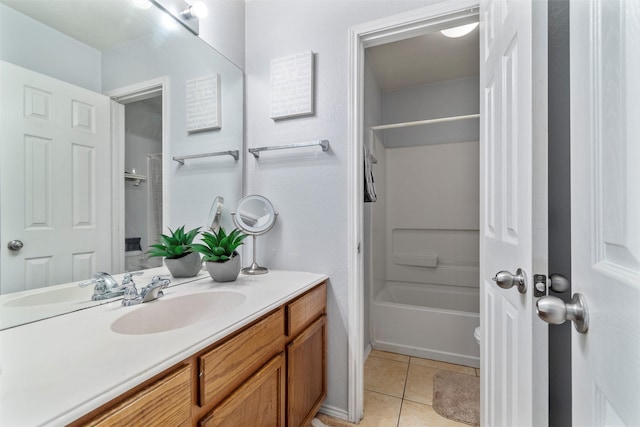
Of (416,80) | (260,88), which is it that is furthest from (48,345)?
(416,80)

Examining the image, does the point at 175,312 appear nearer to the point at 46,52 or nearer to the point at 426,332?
the point at 46,52

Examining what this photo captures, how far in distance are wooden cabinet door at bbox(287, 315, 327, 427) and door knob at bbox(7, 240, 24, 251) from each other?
92 centimetres

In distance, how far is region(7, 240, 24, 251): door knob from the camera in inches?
30.6

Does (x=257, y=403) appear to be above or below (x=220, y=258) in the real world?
below

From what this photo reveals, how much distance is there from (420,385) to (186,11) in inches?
97.2

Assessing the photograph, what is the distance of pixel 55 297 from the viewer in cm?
89

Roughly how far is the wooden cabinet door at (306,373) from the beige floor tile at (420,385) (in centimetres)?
59

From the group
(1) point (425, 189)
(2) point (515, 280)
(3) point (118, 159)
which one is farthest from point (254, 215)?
(1) point (425, 189)

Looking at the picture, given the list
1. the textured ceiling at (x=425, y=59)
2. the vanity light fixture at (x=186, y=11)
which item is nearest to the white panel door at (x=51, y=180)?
the vanity light fixture at (x=186, y=11)

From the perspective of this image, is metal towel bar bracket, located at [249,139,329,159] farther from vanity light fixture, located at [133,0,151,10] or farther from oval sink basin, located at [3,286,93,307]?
oval sink basin, located at [3,286,93,307]

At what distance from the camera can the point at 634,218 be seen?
0.37m

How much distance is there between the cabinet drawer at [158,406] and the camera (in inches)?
20.1

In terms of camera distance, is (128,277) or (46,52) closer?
(46,52)

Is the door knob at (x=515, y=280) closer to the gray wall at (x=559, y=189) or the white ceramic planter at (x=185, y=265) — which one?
the gray wall at (x=559, y=189)
